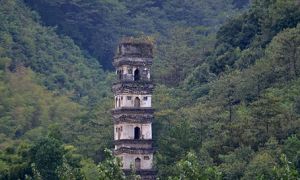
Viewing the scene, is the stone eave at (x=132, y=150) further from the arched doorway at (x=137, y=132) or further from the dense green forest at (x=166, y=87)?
the dense green forest at (x=166, y=87)

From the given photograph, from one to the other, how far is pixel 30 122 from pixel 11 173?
23.4m

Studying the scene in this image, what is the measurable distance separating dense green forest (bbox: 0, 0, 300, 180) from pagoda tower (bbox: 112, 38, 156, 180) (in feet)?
6.11

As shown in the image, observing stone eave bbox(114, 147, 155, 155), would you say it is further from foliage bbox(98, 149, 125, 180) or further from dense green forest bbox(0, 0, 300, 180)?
foliage bbox(98, 149, 125, 180)

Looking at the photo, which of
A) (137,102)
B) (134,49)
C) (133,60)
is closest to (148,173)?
(137,102)

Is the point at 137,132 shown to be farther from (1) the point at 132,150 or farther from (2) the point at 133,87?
(2) the point at 133,87

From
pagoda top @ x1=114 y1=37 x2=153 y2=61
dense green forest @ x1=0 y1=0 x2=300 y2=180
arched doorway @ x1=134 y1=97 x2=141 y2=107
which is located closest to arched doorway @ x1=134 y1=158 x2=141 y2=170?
dense green forest @ x1=0 y1=0 x2=300 y2=180

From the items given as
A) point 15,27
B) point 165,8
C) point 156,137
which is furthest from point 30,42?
point 156,137

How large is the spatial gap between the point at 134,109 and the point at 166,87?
26.5 meters

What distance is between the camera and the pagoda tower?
220 ft

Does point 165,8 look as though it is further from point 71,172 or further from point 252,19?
point 71,172

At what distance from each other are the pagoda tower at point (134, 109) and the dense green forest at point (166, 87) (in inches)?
73.3

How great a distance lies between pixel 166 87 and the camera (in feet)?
308

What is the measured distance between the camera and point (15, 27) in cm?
10831

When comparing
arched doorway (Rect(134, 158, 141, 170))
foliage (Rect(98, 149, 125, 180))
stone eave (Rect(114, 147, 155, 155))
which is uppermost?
stone eave (Rect(114, 147, 155, 155))
